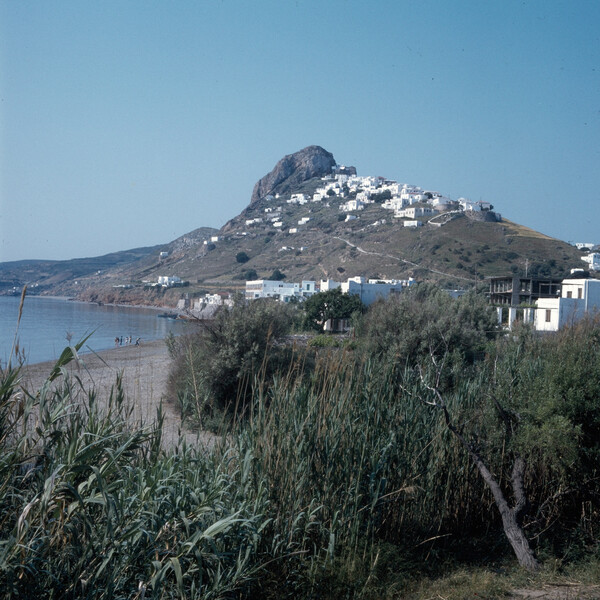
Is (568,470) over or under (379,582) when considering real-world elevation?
over

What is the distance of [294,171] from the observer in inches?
5861

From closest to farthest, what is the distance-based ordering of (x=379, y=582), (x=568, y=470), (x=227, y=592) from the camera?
(x=227, y=592), (x=379, y=582), (x=568, y=470)

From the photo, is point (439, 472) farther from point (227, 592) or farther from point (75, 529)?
point (75, 529)

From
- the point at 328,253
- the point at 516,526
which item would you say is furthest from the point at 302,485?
the point at 328,253

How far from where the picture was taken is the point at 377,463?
470 centimetres

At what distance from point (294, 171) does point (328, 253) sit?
8295 centimetres

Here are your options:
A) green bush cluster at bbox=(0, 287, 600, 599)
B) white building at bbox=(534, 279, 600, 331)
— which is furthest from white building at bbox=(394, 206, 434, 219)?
green bush cluster at bbox=(0, 287, 600, 599)

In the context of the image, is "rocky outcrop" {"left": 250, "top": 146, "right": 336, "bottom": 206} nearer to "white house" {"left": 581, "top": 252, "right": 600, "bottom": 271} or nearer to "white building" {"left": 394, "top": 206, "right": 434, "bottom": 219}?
"white building" {"left": 394, "top": 206, "right": 434, "bottom": 219}

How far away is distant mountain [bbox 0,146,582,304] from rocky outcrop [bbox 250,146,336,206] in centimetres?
1845

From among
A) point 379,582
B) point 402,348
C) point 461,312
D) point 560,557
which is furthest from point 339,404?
point 461,312

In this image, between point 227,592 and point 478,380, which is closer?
point 227,592

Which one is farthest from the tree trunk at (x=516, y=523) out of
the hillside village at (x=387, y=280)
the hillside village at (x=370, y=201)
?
the hillside village at (x=370, y=201)

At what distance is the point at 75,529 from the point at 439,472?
11.9 ft

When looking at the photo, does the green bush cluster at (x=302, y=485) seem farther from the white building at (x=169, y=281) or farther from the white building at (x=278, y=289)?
the white building at (x=169, y=281)
